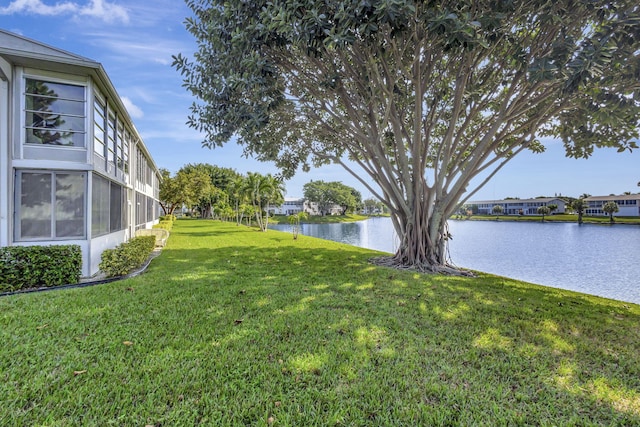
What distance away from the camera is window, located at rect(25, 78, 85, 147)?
7.07 metres

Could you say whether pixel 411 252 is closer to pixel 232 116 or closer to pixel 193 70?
pixel 232 116

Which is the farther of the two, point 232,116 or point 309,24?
point 232,116

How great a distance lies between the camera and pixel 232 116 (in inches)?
300

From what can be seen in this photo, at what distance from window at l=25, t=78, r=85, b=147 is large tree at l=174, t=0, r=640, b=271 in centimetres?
268

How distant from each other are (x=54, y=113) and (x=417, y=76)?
29.8 ft

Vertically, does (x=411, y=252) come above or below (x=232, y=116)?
below

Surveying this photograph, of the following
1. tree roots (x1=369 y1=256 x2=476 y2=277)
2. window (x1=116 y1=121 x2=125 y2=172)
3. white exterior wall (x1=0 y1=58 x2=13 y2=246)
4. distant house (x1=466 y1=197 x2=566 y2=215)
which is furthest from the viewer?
distant house (x1=466 y1=197 x2=566 y2=215)

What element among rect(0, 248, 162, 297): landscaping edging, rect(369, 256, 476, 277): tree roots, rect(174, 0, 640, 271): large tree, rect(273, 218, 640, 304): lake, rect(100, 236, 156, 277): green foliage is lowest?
rect(273, 218, 640, 304): lake

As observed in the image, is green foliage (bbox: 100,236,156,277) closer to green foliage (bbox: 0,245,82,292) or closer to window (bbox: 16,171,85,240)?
green foliage (bbox: 0,245,82,292)

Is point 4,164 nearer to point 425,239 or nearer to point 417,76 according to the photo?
point 417,76

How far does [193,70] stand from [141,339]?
747 cm

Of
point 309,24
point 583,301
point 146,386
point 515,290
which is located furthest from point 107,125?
point 583,301

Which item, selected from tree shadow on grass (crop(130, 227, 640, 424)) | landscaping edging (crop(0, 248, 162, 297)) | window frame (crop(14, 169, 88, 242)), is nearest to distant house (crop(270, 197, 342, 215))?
landscaping edging (crop(0, 248, 162, 297))

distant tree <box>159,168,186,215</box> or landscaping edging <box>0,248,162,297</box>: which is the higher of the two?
distant tree <box>159,168,186,215</box>
